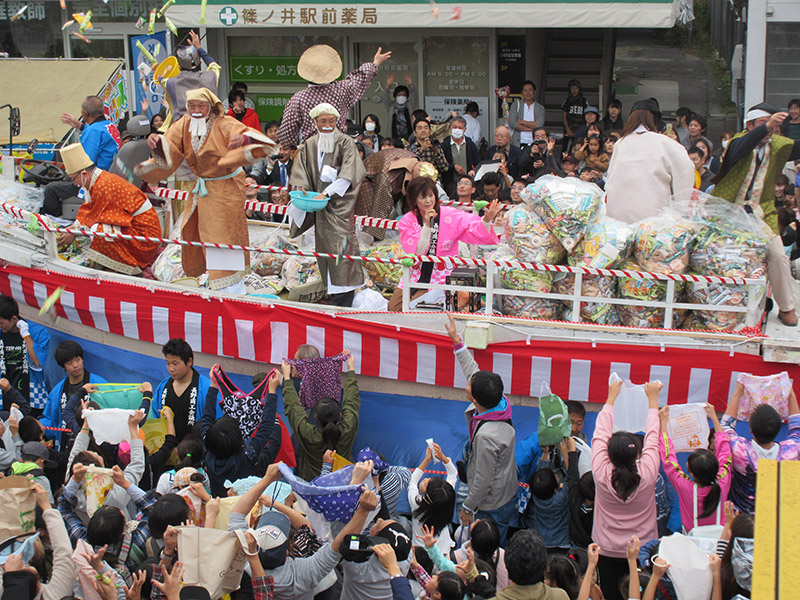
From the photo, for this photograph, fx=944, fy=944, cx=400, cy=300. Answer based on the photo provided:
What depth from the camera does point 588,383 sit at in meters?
6.14

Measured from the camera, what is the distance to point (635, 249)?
6211 mm

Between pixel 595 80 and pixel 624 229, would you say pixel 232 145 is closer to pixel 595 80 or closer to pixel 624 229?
pixel 624 229

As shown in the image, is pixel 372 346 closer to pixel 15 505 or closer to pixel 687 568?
pixel 15 505

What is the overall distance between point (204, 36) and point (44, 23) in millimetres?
3745

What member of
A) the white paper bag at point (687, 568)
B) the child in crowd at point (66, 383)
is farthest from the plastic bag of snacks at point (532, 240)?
the child in crowd at point (66, 383)

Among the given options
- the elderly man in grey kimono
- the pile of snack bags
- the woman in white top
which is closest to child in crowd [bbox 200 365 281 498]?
the woman in white top

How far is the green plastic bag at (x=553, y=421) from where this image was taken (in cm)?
512

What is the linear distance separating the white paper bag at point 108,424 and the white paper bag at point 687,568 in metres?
2.90

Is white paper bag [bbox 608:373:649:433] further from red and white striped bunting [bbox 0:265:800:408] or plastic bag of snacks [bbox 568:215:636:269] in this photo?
plastic bag of snacks [bbox 568:215:636:269]

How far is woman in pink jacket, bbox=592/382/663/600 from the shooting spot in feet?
14.6

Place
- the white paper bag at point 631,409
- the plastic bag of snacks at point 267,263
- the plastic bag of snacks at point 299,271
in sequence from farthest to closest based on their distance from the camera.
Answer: the plastic bag of snacks at point 267,263, the plastic bag of snacks at point 299,271, the white paper bag at point 631,409

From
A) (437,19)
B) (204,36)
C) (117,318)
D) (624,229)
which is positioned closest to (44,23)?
(204,36)

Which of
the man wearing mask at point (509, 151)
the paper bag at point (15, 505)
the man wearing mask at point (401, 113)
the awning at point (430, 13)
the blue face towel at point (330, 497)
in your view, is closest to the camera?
the blue face towel at point (330, 497)

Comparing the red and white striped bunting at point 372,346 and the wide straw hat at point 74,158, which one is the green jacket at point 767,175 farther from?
the wide straw hat at point 74,158
